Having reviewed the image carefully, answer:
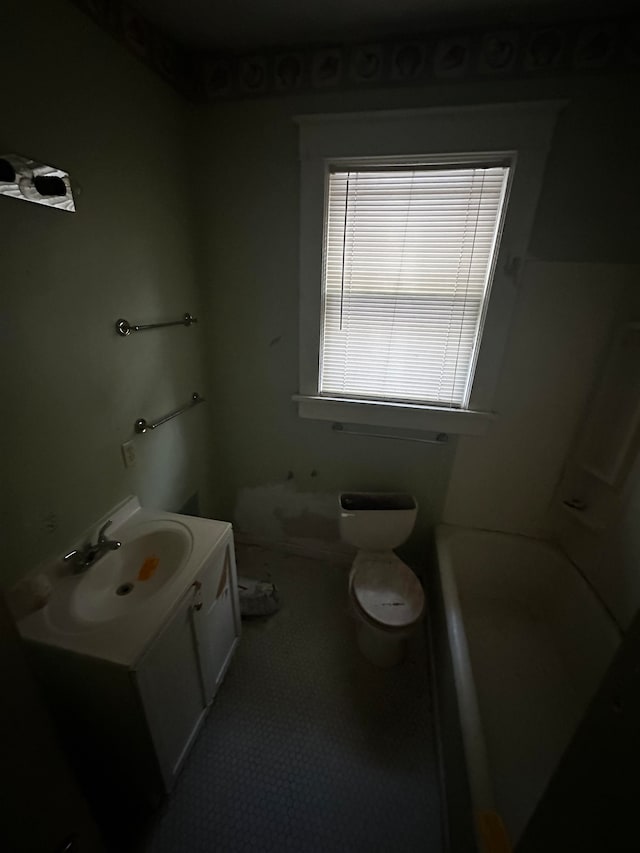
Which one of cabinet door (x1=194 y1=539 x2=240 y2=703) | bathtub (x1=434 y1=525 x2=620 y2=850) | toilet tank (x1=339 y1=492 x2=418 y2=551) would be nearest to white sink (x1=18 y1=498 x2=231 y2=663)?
cabinet door (x1=194 y1=539 x2=240 y2=703)

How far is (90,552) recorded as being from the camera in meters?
1.22

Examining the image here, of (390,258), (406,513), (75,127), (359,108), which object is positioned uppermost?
(359,108)

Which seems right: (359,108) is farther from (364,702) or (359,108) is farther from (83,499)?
(364,702)

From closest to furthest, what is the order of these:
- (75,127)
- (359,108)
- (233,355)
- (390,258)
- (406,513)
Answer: (75,127) → (359,108) → (390,258) → (406,513) → (233,355)

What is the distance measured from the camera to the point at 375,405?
1797 mm

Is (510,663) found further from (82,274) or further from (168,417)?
(82,274)

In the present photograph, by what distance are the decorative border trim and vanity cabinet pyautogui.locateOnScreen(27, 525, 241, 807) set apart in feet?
6.22

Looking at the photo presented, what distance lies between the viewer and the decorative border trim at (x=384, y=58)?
119 centimetres

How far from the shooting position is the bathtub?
108 cm

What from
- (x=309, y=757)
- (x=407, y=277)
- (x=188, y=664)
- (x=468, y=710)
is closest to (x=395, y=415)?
(x=407, y=277)

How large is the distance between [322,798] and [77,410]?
1.63m

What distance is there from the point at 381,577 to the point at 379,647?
30cm

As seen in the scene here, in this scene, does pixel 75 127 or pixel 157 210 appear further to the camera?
pixel 157 210

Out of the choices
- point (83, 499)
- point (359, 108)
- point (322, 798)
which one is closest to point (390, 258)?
point (359, 108)
